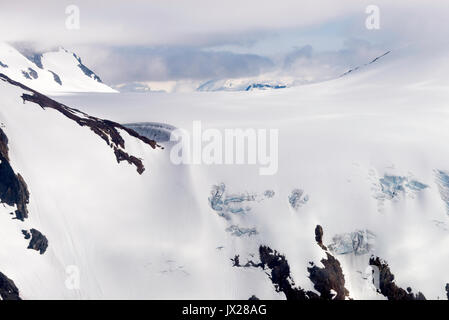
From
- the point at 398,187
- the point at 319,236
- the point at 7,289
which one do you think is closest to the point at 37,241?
the point at 7,289

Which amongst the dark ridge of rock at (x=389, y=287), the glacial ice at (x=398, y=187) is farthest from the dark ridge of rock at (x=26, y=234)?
the glacial ice at (x=398, y=187)

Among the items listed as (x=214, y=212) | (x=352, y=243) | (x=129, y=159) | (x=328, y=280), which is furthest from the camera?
(x=129, y=159)

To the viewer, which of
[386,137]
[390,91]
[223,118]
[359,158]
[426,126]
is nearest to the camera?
[359,158]

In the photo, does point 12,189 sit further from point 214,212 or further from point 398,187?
point 398,187

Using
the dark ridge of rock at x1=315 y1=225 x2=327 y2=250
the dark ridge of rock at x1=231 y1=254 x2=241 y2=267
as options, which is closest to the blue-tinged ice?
the dark ridge of rock at x1=315 y1=225 x2=327 y2=250

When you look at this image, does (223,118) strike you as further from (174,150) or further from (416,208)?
(416,208)

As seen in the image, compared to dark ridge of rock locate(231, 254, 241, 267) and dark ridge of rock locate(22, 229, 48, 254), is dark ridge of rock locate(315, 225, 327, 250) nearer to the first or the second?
dark ridge of rock locate(231, 254, 241, 267)

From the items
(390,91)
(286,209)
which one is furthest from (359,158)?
(390,91)
